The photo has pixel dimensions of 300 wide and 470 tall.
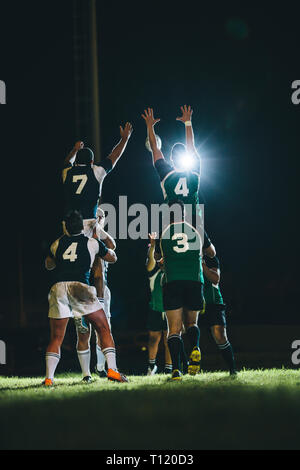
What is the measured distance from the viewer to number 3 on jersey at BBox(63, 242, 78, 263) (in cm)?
841

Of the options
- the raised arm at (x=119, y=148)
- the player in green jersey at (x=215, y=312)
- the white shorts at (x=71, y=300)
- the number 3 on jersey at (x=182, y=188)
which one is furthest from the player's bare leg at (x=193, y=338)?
the raised arm at (x=119, y=148)

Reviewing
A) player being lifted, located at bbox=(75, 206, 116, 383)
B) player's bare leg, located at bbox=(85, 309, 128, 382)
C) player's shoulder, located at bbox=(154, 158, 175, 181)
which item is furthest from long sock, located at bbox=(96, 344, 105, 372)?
player's shoulder, located at bbox=(154, 158, 175, 181)

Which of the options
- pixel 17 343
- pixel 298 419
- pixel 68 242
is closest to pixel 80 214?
pixel 68 242

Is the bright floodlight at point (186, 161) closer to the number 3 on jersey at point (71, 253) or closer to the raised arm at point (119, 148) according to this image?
the raised arm at point (119, 148)

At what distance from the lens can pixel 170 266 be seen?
832 cm

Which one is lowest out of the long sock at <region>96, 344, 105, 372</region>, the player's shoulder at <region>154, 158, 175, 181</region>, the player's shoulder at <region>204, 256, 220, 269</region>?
the long sock at <region>96, 344, 105, 372</region>

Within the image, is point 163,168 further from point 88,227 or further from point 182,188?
point 88,227

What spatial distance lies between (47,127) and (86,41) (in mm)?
23037

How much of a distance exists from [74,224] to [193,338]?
6.31ft

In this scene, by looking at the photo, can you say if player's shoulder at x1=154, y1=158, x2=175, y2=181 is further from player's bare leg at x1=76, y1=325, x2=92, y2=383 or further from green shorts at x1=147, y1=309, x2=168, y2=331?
green shorts at x1=147, y1=309, x2=168, y2=331

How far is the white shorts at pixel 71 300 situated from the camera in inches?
328

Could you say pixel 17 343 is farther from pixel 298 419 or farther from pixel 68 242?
pixel 298 419

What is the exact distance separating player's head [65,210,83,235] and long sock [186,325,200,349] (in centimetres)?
175

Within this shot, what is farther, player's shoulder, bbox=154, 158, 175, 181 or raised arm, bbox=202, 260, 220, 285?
raised arm, bbox=202, 260, 220, 285
